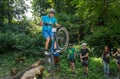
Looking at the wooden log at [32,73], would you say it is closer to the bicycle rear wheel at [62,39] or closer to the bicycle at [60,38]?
the bicycle at [60,38]

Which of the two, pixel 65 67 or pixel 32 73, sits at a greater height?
pixel 32 73

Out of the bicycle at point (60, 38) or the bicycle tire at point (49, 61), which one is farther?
the bicycle tire at point (49, 61)

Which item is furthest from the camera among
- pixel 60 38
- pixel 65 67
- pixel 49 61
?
pixel 65 67

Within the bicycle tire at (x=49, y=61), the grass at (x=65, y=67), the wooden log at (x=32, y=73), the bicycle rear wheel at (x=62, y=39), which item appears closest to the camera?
the wooden log at (x=32, y=73)

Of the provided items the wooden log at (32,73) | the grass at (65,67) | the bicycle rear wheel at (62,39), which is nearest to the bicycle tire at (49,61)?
the wooden log at (32,73)

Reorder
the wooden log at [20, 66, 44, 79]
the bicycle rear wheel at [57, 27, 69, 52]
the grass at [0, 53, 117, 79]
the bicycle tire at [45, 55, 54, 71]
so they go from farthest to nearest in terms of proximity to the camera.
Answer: the grass at [0, 53, 117, 79], the bicycle tire at [45, 55, 54, 71], the bicycle rear wheel at [57, 27, 69, 52], the wooden log at [20, 66, 44, 79]

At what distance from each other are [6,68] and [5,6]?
39.4ft

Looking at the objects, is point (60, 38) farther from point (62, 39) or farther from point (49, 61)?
point (49, 61)

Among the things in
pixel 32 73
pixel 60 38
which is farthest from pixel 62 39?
pixel 32 73

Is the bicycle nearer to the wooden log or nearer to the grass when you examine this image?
the wooden log

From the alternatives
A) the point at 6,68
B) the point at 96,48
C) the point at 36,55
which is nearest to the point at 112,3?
the point at 96,48

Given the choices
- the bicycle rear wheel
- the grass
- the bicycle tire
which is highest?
the bicycle rear wheel

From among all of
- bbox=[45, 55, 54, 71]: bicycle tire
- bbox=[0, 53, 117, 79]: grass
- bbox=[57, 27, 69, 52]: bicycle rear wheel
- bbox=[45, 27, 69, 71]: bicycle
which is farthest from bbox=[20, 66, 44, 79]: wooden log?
bbox=[0, 53, 117, 79]: grass

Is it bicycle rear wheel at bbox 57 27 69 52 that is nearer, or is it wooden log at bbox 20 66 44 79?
wooden log at bbox 20 66 44 79
